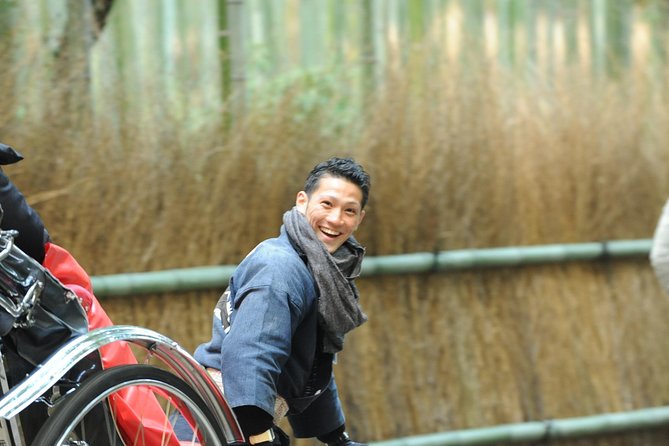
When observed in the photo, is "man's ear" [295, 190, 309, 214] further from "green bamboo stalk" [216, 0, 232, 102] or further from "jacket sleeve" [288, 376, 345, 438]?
"green bamboo stalk" [216, 0, 232, 102]

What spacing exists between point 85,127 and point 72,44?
1.14 feet

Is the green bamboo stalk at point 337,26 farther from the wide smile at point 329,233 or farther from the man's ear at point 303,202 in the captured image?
the wide smile at point 329,233

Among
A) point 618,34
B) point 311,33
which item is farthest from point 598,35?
point 311,33

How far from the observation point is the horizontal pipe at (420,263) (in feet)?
15.5

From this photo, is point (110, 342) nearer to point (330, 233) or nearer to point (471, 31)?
point (330, 233)

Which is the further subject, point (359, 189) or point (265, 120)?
point (265, 120)

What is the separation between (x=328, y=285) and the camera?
10.8ft

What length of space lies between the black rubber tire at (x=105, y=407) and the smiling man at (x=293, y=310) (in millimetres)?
101

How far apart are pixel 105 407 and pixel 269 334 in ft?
1.57

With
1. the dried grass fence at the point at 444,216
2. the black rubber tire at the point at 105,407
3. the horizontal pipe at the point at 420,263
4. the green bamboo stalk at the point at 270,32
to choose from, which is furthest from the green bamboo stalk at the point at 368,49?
the black rubber tire at the point at 105,407

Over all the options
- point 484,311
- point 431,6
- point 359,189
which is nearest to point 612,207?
point 484,311

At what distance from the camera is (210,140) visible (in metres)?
5.08

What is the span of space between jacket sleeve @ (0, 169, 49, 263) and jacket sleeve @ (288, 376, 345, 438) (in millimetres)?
1045

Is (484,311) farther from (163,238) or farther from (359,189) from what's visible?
(359,189)
